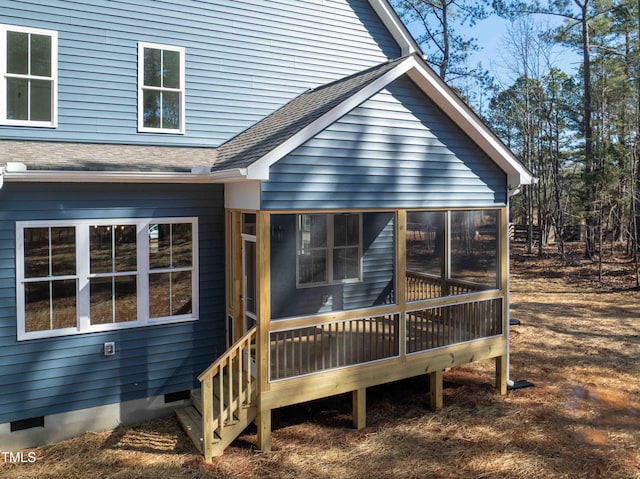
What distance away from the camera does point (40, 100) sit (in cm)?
732

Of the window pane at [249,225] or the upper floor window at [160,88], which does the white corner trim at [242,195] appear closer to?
the window pane at [249,225]

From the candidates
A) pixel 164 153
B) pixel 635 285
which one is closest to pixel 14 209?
pixel 164 153

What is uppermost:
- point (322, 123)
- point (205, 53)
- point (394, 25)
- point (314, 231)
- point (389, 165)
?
point (394, 25)

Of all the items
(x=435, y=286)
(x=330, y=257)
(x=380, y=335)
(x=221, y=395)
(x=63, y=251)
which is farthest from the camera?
(x=330, y=257)

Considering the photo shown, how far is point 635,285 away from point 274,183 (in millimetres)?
16099

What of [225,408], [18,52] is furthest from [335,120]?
[18,52]

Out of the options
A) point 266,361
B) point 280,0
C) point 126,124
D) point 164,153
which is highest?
point 280,0

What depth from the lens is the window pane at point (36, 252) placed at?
630cm

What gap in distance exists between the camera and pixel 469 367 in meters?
9.30

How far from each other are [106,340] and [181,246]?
1667 millimetres

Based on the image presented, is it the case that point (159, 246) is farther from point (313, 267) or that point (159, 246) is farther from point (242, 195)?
point (313, 267)

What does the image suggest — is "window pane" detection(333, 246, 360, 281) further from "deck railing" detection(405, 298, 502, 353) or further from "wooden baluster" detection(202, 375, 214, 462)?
"wooden baluster" detection(202, 375, 214, 462)

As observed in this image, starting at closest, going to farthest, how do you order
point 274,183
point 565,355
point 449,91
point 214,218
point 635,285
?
point 274,183 → point 449,91 → point 214,218 → point 565,355 → point 635,285

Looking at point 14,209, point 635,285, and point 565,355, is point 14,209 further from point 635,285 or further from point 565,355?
point 635,285
